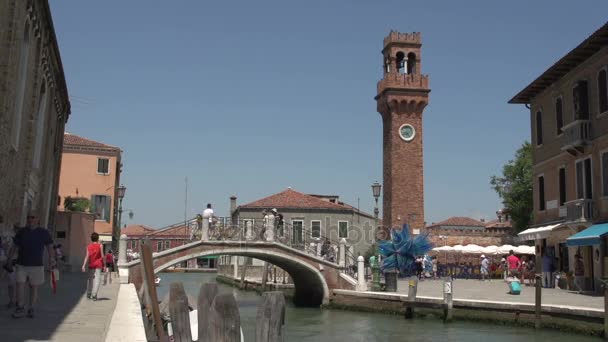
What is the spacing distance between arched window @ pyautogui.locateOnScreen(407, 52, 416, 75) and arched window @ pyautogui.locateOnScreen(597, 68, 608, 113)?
24778 mm

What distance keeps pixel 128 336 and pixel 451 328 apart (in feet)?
42.8

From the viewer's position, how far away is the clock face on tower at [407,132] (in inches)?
1684

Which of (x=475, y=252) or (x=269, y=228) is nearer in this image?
(x=269, y=228)

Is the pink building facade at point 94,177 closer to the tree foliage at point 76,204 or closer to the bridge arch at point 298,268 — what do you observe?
the tree foliage at point 76,204

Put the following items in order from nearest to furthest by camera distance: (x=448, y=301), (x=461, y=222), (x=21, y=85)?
(x=21, y=85) → (x=448, y=301) → (x=461, y=222)

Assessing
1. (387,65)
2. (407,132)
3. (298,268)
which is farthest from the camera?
(387,65)

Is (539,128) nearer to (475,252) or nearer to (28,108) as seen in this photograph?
(475,252)

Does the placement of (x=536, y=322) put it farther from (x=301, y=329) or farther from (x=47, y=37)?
(x=47, y=37)

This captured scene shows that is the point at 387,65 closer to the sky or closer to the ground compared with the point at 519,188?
closer to the sky

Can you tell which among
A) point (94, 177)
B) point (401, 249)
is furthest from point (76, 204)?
point (401, 249)

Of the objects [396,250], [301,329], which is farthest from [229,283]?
[301,329]

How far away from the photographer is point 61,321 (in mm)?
8289

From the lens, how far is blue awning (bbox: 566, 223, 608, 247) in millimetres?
17906

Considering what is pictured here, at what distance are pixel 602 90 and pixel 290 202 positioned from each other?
3429cm
